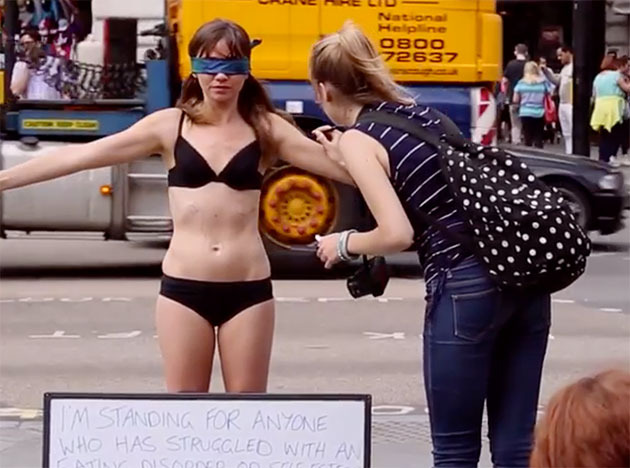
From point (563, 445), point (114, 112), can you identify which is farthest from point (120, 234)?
point (563, 445)

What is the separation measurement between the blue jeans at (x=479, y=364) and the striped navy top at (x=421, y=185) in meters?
0.09

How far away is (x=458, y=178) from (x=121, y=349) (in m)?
6.44

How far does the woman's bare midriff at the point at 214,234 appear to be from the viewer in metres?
4.68

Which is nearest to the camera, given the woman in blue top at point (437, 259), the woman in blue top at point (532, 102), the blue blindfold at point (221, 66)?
the woman in blue top at point (437, 259)

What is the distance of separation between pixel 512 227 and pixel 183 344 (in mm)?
1059

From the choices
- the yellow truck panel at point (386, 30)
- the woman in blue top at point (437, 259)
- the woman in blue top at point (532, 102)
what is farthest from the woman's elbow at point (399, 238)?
the woman in blue top at point (532, 102)

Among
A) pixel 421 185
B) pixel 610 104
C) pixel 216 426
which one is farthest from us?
pixel 610 104

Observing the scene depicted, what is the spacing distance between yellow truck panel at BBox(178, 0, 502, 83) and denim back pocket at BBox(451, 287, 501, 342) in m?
9.08

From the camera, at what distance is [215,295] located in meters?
4.68

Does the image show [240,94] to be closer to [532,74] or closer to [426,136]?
[426,136]

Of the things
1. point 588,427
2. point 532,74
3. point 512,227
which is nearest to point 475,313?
point 512,227

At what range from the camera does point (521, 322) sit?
4.49 metres

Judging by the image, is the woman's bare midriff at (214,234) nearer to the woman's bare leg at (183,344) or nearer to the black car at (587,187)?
the woman's bare leg at (183,344)

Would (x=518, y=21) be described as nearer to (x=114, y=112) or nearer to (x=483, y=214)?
(x=114, y=112)
